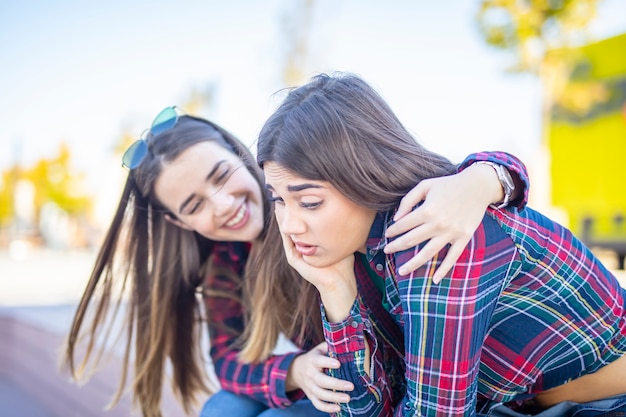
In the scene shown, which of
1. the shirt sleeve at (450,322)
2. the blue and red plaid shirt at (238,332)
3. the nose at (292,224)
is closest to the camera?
the shirt sleeve at (450,322)

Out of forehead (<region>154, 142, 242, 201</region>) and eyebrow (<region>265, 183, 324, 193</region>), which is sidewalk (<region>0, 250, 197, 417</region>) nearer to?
forehead (<region>154, 142, 242, 201</region>)

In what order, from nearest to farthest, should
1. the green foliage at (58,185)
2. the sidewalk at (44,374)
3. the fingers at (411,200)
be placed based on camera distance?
the fingers at (411,200) < the sidewalk at (44,374) < the green foliage at (58,185)

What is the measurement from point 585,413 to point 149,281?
5.75 ft

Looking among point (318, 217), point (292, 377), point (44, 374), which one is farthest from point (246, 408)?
point (44, 374)

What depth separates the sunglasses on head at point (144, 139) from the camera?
7.45ft

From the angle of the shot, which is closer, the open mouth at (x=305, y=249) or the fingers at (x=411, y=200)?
the fingers at (x=411, y=200)

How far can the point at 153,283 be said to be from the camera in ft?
7.82

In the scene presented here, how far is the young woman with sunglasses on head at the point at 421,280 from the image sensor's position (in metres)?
1.19

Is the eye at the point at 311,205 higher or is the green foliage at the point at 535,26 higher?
the green foliage at the point at 535,26

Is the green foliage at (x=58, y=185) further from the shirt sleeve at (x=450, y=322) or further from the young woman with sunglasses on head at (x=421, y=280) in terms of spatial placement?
the shirt sleeve at (x=450, y=322)

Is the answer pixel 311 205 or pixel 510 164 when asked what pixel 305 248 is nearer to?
pixel 311 205

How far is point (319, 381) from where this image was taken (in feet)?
4.97

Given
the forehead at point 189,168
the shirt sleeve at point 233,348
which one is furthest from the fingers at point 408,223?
the forehead at point 189,168

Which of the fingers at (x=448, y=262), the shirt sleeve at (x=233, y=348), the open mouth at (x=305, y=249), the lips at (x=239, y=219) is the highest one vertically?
the fingers at (x=448, y=262)
